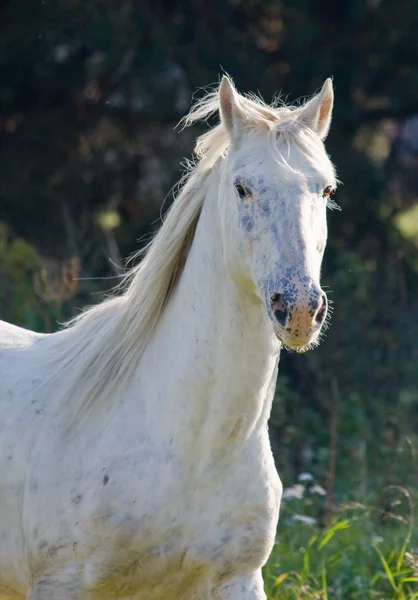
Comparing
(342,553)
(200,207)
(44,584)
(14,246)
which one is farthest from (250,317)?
(14,246)

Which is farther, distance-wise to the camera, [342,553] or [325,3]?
[325,3]

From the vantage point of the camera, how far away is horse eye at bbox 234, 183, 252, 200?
289 cm

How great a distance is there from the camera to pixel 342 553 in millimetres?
4609

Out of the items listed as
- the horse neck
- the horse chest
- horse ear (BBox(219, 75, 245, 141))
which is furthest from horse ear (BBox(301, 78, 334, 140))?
the horse chest

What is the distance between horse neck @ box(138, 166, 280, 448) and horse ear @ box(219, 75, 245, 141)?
20cm

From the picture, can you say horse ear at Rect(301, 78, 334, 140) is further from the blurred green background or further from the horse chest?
the blurred green background

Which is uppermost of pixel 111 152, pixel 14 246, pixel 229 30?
pixel 229 30

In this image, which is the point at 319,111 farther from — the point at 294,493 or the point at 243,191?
the point at 294,493

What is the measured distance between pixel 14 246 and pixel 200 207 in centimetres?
523

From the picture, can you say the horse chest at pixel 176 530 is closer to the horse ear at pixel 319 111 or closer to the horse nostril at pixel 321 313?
the horse nostril at pixel 321 313

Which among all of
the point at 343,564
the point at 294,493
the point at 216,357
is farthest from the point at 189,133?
the point at 216,357

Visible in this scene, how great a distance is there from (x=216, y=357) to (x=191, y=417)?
19 cm

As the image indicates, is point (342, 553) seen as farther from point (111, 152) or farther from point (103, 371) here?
point (111, 152)

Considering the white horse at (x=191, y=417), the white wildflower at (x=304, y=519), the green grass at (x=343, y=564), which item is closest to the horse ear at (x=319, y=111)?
the white horse at (x=191, y=417)
